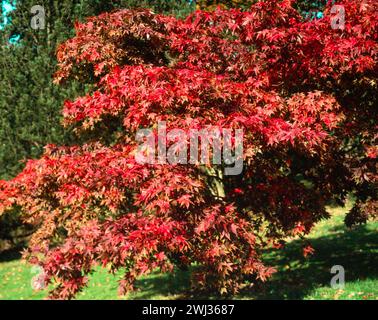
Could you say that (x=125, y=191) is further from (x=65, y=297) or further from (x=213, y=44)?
(x=213, y=44)

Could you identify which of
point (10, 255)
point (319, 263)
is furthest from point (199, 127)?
point (10, 255)

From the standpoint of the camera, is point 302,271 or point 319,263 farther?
point 319,263

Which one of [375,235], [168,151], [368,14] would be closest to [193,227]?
[168,151]

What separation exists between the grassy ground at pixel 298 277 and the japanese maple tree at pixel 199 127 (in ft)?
3.63

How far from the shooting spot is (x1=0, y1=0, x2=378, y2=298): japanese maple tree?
4.43 m

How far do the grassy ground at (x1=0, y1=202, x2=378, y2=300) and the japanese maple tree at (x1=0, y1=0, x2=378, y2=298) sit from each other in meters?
1.11

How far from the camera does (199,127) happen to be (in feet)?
13.8

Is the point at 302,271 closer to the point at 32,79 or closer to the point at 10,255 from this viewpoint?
the point at 32,79

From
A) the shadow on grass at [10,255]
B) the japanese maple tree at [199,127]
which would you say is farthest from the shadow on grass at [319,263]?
the shadow on grass at [10,255]

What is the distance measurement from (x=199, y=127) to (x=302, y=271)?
217 inches

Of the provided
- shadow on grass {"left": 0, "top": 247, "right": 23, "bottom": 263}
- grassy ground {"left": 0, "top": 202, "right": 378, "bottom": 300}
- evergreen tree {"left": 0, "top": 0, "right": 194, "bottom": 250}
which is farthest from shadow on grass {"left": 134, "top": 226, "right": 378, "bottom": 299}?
shadow on grass {"left": 0, "top": 247, "right": 23, "bottom": 263}

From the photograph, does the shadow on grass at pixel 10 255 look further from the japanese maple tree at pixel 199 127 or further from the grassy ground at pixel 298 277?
the japanese maple tree at pixel 199 127

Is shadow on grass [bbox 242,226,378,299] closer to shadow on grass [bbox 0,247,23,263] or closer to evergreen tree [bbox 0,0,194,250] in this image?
evergreen tree [bbox 0,0,194,250]

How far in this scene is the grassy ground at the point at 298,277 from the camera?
22.1 feet
